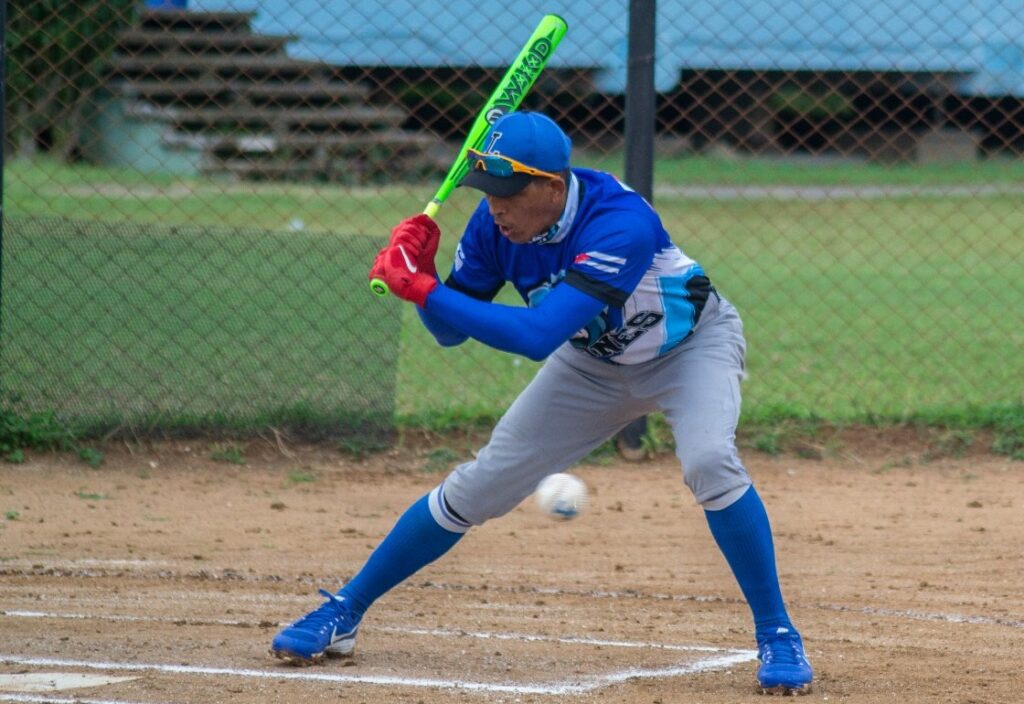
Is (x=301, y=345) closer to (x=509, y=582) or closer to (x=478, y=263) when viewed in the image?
(x=509, y=582)

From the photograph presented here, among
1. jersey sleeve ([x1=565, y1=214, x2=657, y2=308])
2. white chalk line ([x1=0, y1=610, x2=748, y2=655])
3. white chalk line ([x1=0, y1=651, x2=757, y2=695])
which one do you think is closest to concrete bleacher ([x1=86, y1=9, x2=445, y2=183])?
white chalk line ([x1=0, y1=610, x2=748, y2=655])

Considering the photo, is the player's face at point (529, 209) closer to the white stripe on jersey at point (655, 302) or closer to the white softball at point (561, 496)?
the white stripe on jersey at point (655, 302)

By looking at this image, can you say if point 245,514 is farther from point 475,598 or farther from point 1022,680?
point 1022,680

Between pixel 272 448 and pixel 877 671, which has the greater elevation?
pixel 877 671

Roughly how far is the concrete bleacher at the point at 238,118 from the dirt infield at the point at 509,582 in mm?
8098

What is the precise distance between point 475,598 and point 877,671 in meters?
1.45

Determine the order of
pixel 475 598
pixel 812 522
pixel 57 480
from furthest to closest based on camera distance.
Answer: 1. pixel 57 480
2. pixel 812 522
3. pixel 475 598

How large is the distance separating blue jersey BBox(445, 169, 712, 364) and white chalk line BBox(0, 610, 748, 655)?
0.94 metres

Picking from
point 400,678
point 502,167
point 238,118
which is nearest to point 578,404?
point 502,167

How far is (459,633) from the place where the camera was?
456 cm

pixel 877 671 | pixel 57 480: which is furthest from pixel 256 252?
pixel 877 671

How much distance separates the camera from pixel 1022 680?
13.4 ft

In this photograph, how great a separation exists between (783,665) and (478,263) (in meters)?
1.40

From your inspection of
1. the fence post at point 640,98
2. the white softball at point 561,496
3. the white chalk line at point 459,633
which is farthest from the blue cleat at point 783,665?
the fence post at point 640,98
